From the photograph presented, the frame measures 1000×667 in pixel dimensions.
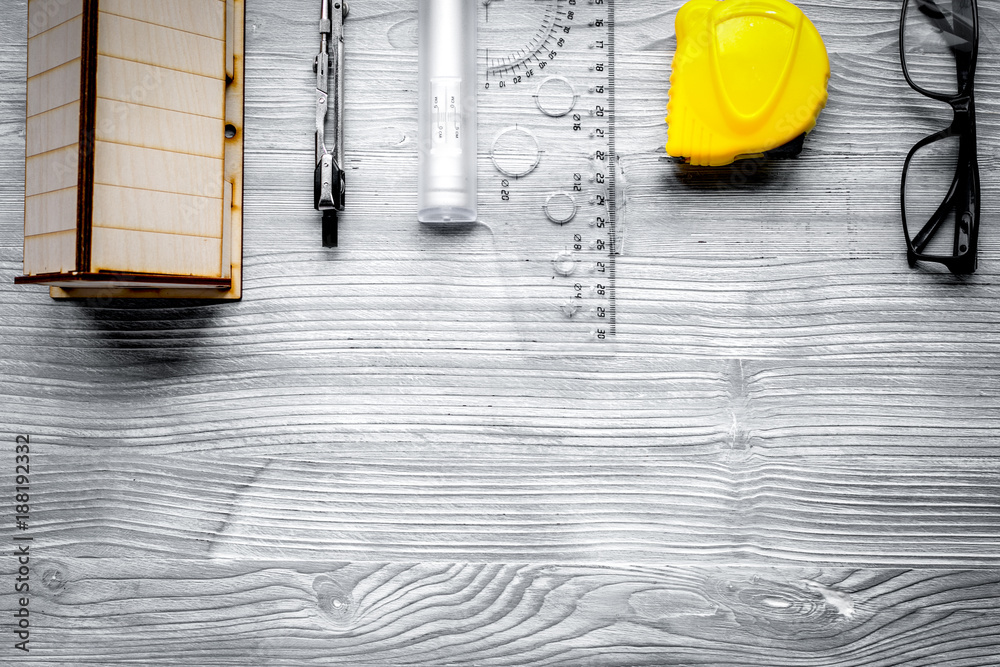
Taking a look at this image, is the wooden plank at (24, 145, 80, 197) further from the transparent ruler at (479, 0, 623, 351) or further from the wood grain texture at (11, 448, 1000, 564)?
the transparent ruler at (479, 0, 623, 351)

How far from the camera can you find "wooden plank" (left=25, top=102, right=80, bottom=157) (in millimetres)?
A: 565

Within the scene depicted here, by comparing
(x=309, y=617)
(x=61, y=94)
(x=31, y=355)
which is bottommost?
(x=309, y=617)

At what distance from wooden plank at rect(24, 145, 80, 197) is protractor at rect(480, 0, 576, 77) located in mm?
400

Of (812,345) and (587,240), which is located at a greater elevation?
(587,240)

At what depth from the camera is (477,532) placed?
0.65 meters

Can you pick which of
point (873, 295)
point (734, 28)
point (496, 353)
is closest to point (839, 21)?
point (734, 28)

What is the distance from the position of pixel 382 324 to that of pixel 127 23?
35 centimetres

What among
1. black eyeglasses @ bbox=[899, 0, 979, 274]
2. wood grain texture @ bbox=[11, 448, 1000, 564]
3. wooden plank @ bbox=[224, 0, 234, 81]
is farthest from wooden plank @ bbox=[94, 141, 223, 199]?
black eyeglasses @ bbox=[899, 0, 979, 274]

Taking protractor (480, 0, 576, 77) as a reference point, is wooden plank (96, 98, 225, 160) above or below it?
below

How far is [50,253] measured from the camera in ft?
1.90

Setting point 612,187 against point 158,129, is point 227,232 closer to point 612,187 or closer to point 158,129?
point 158,129

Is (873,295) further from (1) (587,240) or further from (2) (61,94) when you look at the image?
(2) (61,94)

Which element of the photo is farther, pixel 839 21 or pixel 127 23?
pixel 839 21

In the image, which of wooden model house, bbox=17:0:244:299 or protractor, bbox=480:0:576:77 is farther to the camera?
protractor, bbox=480:0:576:77
